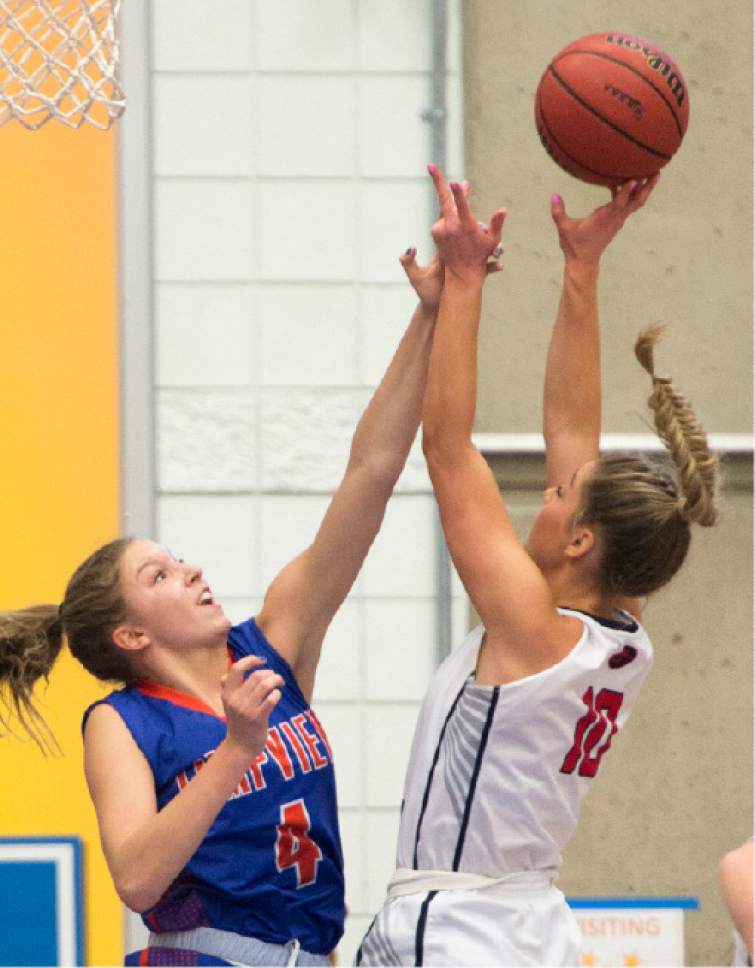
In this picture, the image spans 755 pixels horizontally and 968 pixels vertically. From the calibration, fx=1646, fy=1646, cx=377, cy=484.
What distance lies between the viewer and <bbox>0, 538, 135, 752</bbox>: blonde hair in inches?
112

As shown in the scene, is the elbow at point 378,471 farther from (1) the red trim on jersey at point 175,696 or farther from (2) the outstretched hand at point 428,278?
(1) the red trim on jersey at point 175,696

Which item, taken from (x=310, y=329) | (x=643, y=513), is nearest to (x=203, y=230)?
(x=310, y=329)

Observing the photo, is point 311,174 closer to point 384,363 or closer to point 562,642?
point 384,363

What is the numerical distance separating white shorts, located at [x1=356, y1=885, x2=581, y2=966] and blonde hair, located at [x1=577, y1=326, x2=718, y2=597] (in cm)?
53

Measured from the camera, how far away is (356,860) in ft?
15.1

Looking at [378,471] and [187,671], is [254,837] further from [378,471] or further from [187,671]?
[378,471]

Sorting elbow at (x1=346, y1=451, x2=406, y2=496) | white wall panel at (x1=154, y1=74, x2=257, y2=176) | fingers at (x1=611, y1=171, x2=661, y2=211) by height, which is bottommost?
elbow at (x1=346, y1=451, x2=406, y2=496)

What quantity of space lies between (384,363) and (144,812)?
2307mm

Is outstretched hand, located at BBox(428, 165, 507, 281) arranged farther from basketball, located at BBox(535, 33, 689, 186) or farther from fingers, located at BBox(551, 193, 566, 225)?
basketball, located at BBox(535, 33, 689, 186)

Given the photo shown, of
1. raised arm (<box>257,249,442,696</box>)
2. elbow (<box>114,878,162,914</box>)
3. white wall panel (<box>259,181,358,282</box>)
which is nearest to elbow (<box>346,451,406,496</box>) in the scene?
raised arm (<box>257,249,442,696</box>)

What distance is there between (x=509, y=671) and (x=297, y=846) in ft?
1.60

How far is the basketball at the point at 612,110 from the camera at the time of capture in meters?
2.91

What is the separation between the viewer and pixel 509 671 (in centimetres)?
255

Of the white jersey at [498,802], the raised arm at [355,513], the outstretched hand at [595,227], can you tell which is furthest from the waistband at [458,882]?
the outstretched hand at [595,227]
